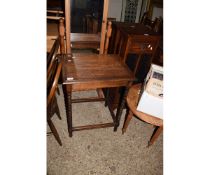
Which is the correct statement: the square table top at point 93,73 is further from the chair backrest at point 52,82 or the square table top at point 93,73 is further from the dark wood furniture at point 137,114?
the dark wood furniture at point 137,114

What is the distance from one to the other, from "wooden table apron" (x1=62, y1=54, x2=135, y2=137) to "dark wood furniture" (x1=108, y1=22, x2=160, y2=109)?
0.73 ft

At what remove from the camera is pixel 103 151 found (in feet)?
5.13

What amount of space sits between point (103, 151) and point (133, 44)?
1.01 metres

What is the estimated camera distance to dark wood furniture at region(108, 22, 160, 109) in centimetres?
165

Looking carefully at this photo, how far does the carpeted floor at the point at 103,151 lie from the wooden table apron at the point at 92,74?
19cm

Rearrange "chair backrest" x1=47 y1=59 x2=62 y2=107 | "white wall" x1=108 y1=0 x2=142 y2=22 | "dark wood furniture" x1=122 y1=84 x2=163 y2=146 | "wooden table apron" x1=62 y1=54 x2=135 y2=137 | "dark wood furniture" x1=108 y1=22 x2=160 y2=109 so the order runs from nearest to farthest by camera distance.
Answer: "chair backrest" x1=47 y1=59 x2=62 y2=107, "wooden table apron" x1=62 y1=54 x2=135 y2=137, "dark wood furniture" x1=122 y1=84 x2=163 y2=146, "dark wood furniture" x1=108 y1=22 x2=160 y2=109, "white wall" x1=108 y1=0 x2=142 y2=22

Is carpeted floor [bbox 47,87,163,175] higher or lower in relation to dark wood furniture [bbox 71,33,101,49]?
lower

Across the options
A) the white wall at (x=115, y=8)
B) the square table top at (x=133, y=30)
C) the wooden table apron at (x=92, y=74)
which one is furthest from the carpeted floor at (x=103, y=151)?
the white wall at (x=115, y=8)

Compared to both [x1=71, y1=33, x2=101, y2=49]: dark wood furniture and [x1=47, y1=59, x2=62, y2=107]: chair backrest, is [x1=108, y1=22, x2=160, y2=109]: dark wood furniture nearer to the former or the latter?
[x1=71, y1=33, x2=101, y2=49]: dark wood furniture

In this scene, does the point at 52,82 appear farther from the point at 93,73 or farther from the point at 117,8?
the point at 117,8

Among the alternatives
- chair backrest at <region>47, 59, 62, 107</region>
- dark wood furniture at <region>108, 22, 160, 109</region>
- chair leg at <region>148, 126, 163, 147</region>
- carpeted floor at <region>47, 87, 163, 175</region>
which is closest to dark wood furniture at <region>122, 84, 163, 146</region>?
chair leg at <region>148, 126, 163, 147</region>
